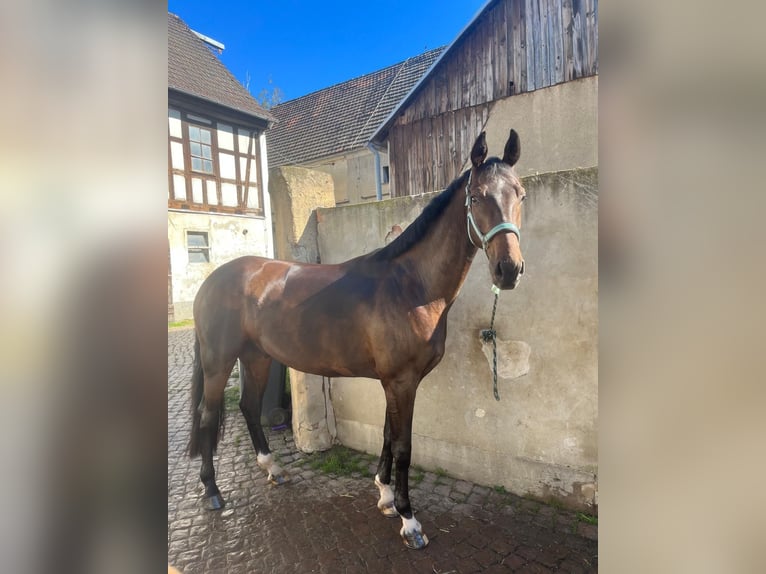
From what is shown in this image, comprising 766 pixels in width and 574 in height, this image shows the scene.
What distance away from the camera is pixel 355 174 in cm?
1537

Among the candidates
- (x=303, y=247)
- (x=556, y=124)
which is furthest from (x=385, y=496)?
(x=556, y=124)

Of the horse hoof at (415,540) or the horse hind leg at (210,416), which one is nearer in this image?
the horse hoof at (415,540)

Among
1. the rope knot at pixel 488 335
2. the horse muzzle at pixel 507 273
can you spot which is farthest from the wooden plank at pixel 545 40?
the horse muzzle at pixel 507 273

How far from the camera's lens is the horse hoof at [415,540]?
7.53ft

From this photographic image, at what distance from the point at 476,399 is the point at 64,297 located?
2837 mm

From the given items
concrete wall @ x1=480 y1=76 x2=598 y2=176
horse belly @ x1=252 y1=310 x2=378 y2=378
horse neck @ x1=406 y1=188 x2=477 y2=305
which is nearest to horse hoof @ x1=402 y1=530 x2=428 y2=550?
horse belly @ x1=252 y1=310 x2=378 y2=378

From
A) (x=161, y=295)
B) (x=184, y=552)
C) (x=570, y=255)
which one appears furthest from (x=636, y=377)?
(x=184, y=552)

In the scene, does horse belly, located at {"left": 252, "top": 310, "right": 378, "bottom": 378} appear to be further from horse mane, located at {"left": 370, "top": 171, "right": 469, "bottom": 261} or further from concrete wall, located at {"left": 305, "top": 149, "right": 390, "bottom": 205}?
concrete wall, located at {"left": 305, "top": 149, "right": 390, "bottom": 205}

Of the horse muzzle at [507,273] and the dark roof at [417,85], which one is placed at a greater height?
the dark roof at [417,85]

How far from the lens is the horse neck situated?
7.45ft

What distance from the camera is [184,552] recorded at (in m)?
2.32

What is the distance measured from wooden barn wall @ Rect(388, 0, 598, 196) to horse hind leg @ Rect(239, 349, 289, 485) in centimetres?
545

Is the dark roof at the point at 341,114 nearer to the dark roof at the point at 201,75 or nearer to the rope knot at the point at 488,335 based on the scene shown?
the dark roof at the point at 201,75

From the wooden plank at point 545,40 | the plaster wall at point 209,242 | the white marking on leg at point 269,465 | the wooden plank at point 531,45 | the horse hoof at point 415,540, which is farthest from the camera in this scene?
the plaster wall at point 209,242
